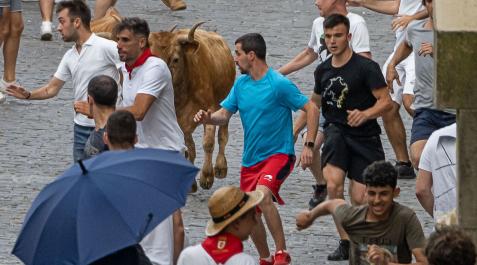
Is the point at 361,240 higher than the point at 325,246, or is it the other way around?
the point at 361,240

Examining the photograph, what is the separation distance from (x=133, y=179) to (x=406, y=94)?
7.06 meters

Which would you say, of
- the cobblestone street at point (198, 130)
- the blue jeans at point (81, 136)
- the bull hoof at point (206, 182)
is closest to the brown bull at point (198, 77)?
the bull hoof at point (206, 182)

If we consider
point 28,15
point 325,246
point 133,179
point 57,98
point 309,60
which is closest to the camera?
point 133,179

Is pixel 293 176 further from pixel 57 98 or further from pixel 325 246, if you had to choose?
pixel 57 98

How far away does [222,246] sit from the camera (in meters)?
8.14

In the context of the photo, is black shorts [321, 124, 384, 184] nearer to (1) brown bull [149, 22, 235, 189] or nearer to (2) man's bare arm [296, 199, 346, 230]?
(1) brown bull [149, 22, 235, 189]

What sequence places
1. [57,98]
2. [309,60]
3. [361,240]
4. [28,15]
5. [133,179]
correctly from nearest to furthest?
[133,179] → [361,240] → [309,60] → [57,98] → [28,15]

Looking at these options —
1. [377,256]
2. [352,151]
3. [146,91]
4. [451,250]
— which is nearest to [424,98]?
[352,151]

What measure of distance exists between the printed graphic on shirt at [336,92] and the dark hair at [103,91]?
1.96m

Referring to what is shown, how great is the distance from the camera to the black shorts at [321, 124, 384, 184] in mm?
11758

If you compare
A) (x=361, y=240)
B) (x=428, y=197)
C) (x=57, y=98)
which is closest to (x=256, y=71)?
(x=428, y=197)

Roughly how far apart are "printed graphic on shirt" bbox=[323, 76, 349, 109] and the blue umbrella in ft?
12.1

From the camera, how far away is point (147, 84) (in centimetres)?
1109

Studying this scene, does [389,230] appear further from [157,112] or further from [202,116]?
[157,112]
